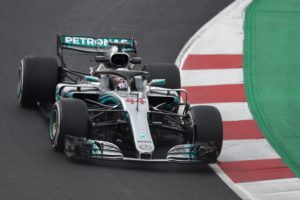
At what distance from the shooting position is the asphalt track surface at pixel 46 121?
38.5 feet

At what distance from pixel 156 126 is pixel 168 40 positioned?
6.13 meters

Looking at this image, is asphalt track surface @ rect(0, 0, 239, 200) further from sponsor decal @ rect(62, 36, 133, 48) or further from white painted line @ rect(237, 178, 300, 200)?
sponsor decal @ rect(62, 36, 133, 48)

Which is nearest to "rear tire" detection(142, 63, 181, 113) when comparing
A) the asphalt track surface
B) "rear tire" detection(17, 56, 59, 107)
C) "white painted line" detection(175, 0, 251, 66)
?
"rear tire" detection(17, 56, 59, 107)

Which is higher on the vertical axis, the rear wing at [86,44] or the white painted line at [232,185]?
the rear wing at [86,44]

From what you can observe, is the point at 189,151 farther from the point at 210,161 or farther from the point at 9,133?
the point at 9,133

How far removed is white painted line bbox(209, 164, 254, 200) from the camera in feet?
39.9

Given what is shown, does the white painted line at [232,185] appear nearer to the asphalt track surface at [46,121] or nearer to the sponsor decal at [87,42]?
the asphalt track surface at [46,121]

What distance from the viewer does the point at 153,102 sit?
14180 mm

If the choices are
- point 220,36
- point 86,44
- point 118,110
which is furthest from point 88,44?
point 220,36

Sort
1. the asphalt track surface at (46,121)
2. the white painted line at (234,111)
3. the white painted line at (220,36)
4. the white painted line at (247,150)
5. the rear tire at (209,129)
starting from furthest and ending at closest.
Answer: the white painted line at (220,36), the white painted line at (234,111), the white painted line at (247,150), the rear tire at (209,129), the asphalt track surface at (46,121)

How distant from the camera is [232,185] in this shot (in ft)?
41.1

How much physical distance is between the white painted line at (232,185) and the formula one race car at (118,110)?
9.9 inches

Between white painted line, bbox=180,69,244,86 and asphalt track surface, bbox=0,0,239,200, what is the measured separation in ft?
3.28

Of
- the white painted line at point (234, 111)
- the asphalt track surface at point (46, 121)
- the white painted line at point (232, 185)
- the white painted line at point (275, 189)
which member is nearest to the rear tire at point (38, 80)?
the asphalt track surface at point (46, 121)
